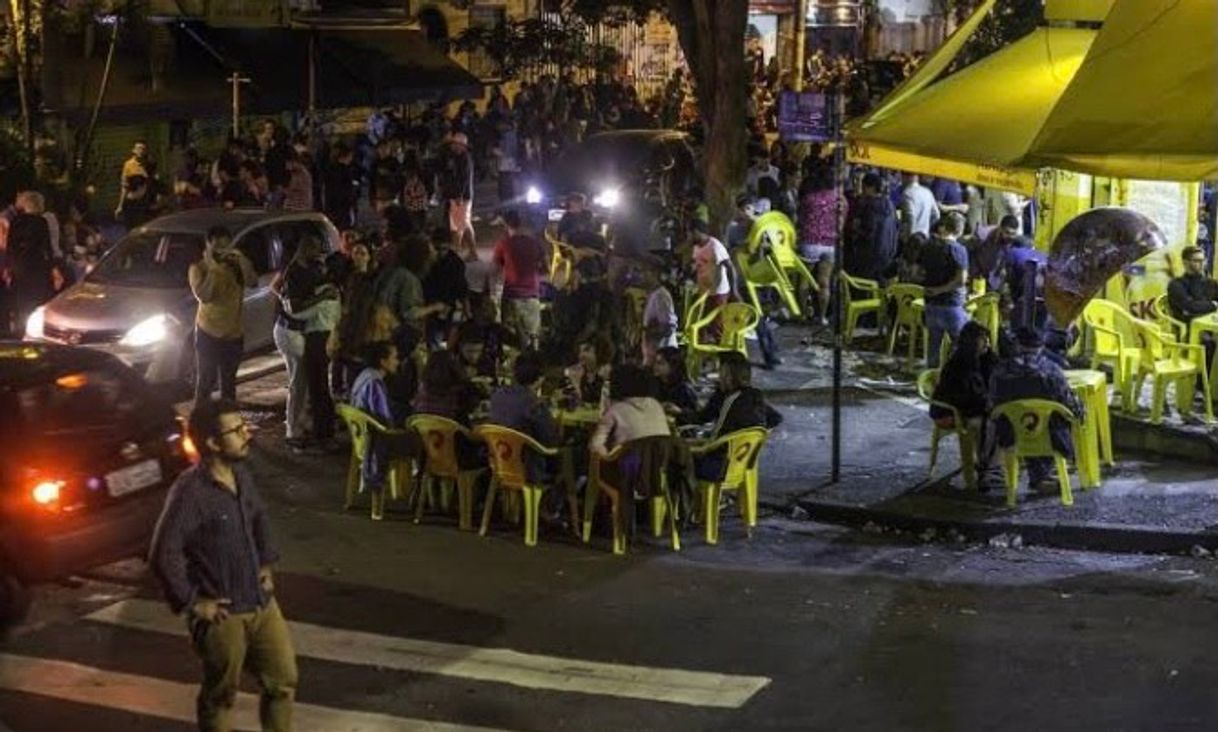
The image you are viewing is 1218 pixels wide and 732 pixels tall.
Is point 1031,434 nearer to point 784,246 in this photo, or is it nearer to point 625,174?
point 784,246

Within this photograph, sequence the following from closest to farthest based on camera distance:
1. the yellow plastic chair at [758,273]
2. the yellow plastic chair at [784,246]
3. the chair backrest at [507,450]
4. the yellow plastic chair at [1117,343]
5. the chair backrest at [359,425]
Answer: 1. the chair backrest at [507,450]
2. the chair backrest at [359,425]
3. the yellow plastic chair at [1117,343]
4. the yellow plastic chair at [758,273]
5. the yellow plastic chair at [784,246]

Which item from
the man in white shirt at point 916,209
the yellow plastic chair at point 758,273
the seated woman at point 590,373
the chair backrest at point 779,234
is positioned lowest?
the seated woman at point 590,373

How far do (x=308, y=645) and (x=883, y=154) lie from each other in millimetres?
7338

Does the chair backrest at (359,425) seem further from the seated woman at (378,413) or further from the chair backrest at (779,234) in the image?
the chair backrest at (779,234)

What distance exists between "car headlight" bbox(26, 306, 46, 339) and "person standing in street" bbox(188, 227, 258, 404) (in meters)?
2.46

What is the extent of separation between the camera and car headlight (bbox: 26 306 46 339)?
16188 mm

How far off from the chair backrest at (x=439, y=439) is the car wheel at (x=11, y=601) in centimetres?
294

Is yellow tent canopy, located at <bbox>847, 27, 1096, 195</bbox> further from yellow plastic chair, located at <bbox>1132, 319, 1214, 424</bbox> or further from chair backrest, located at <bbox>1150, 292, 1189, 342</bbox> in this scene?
yellow plastic chair, located at <bbox>1132, 319, 1214, 424</bbox>

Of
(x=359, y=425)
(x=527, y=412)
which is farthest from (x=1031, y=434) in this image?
(x=359, y=425)

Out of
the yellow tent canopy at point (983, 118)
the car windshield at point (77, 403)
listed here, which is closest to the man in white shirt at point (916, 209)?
the yellow tent canopy at point (983, 118)

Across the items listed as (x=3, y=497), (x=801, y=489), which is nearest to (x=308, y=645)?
(x=3, y=497)

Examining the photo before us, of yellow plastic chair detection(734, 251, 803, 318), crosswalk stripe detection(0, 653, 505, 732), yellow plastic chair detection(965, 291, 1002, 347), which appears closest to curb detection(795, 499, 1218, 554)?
crosswalk stripe detection(0, 653, 505, 732)

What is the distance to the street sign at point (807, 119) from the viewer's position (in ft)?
43.0

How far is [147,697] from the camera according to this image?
8.76 m
